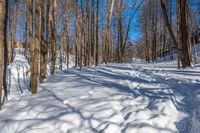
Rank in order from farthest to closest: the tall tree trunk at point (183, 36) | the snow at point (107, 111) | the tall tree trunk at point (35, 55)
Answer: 1. the tall tree trunk at point (183, 36)
2. the tall tree trunk at point (35, 55)
3. the snow at point (107, 111)

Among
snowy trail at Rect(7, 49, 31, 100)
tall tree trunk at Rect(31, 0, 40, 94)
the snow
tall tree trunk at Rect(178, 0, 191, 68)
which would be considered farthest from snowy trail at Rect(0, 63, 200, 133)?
tall tree trunk at Rect(178, 0, 191, 68)

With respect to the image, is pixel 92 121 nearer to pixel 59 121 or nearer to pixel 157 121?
pixel 59 121

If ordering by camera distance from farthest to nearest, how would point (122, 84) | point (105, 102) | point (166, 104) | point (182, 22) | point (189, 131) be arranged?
point (182, 22) → point (122, 84) → point (105, 102) → point (166, 104) → point (189, 131)

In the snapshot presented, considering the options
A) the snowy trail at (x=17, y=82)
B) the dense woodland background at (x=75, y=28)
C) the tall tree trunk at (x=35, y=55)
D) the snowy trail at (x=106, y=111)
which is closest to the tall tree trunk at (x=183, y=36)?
the dense woodland background at (x=75, y=28)

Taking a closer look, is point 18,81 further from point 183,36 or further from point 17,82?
point 183,36

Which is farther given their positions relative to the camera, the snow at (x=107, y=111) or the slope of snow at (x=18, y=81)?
the slope of snow at (x=18, y=81)

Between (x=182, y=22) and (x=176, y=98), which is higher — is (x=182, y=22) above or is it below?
above

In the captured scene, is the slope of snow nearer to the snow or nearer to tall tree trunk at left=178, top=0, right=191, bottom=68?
the snow

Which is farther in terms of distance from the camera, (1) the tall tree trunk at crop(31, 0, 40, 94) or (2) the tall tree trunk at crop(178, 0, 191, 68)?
(2) the tall tree trunk at crop(178, 0, 191, 68)

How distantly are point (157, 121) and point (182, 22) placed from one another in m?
10.7

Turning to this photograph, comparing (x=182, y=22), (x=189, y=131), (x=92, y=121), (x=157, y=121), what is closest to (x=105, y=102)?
(x=92, y=121)

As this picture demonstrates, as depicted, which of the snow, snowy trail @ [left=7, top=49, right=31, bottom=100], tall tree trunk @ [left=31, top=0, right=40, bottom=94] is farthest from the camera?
snowy trail @ [left=7, top=49, right=31, bottom=100]

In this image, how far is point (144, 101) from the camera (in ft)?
19.9

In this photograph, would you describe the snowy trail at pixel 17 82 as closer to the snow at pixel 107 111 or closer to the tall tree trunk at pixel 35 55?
the tall tree trunk at pixel 35 55
